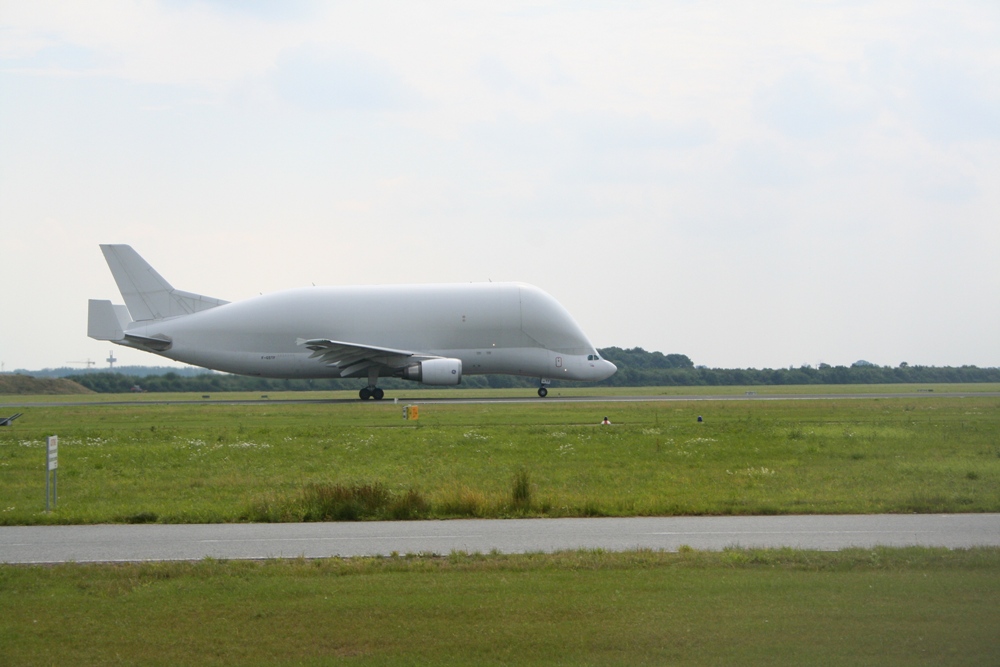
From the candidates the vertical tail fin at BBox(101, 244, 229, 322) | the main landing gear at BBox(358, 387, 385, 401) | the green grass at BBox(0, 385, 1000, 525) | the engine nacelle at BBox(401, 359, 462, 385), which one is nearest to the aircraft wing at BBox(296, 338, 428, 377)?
the engine nacelle at BBox(401, 359, 462, 385)

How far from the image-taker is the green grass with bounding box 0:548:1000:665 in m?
7.07

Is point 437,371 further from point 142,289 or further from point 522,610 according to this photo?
point 522,610

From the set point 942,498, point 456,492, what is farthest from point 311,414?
point 942,498

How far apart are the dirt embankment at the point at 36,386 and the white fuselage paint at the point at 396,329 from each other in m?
34.6

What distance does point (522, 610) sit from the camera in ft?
26.7

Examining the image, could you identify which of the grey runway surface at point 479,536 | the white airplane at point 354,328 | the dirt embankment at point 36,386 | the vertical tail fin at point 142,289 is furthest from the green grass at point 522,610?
the dirt embankment at point 36,386

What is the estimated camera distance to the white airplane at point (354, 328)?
166 feet

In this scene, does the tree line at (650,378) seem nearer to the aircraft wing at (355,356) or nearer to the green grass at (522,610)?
the aircraft wing at (355,356)

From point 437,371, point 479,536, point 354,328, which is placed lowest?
point 479,536

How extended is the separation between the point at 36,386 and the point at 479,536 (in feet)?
265

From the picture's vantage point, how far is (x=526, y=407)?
4172cm

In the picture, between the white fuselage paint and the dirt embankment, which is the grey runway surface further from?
the dirt embankment

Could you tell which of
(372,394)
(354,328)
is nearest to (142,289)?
(354,328)

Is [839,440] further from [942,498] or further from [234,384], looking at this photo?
[234,384]
